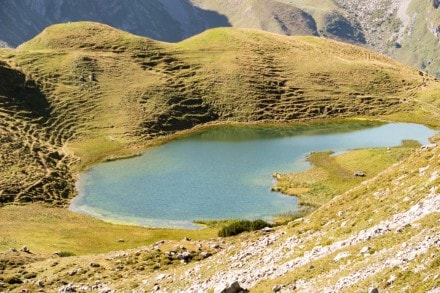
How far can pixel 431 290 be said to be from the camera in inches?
679

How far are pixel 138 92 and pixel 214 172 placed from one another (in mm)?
65127

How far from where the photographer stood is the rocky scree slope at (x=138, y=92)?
13200 centimetres

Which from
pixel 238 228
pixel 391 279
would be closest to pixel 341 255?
pixel 391 279

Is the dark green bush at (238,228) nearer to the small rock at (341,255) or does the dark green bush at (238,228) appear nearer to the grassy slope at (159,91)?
the small rock at (341,255)

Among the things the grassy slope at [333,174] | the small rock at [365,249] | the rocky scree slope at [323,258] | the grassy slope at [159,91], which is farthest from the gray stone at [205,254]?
the grassy slope at [159,91]

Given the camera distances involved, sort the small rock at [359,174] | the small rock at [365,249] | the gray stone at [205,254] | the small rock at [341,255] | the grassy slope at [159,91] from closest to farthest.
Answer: the small rock at [365,249], the small rock at [341,255], the gray stone at [205,254], the small rock at [359,174], the grassy slope at [159,91]

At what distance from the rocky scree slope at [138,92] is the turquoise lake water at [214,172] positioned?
9.96 meters

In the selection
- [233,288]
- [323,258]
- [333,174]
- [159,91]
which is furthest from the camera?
[159,91]

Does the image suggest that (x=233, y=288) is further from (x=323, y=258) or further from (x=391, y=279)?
(x=391, y=279)

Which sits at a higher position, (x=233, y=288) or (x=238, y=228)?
(x=233, y=288)

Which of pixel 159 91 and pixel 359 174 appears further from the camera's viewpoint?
pixel 159 91

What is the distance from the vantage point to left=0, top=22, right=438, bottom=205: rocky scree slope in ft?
433

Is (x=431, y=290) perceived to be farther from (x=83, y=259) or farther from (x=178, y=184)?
(x=178, y=184)

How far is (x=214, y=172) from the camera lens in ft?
353
